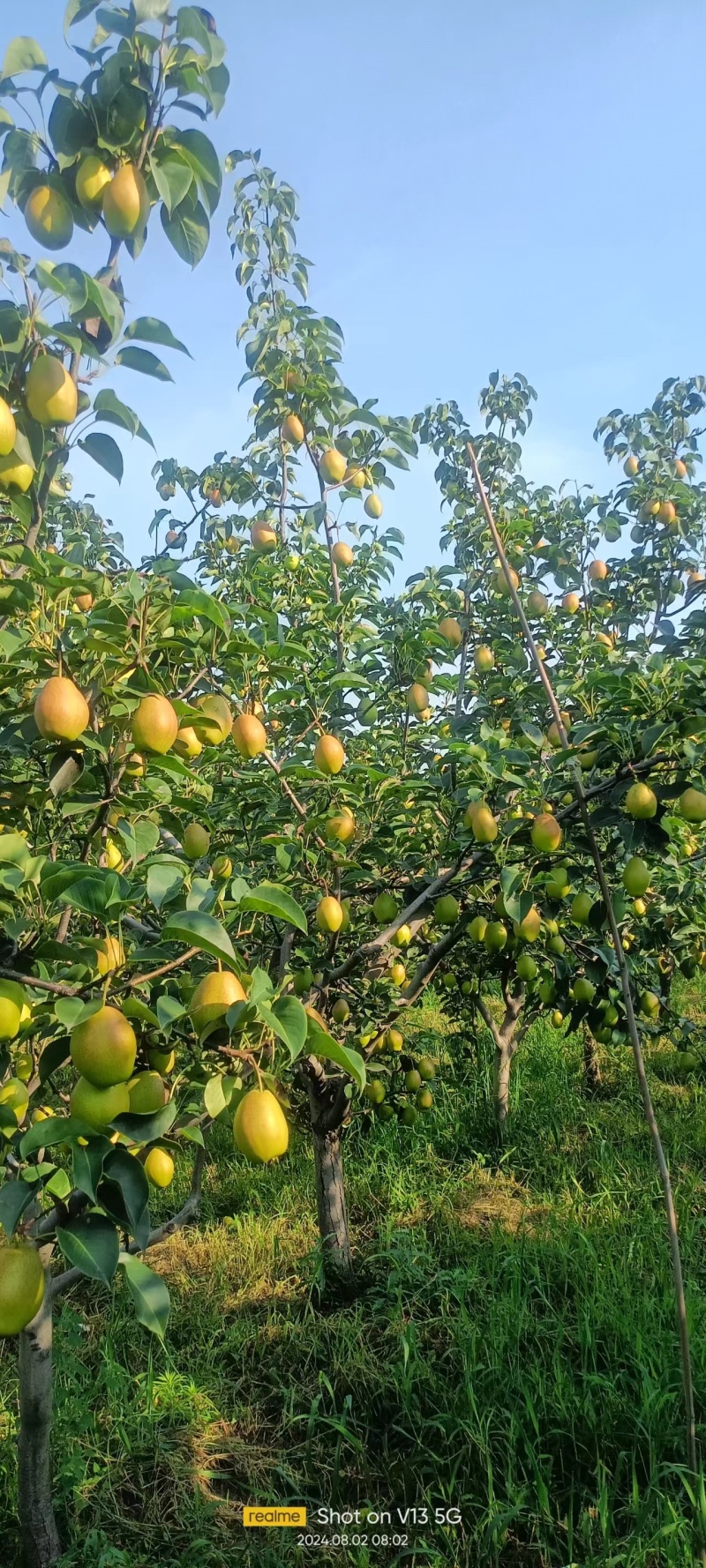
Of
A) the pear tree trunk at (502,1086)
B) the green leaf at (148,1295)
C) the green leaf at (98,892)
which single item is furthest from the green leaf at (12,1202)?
the pear tree trunk at (502,1086)

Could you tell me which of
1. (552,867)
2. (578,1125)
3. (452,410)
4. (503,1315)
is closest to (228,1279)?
(503,1315)

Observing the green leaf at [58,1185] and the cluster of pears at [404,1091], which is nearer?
the green leaf at [58,1185]

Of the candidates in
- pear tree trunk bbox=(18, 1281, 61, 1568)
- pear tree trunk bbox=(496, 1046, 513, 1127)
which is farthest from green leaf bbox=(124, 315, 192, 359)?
pear tree trunk bbox=(496, 1046, 513, 1127)

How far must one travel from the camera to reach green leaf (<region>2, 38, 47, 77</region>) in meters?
1.07

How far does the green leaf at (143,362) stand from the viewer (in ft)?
3.83

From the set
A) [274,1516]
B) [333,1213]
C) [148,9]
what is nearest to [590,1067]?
[333,1213]

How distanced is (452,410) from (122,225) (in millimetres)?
3066

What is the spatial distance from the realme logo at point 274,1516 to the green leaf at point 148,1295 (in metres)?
1.47

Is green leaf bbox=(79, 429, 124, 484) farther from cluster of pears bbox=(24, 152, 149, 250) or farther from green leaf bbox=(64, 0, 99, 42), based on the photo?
green leaf bbox=(64, 0, 99, 42)

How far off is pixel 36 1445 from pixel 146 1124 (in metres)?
1.34

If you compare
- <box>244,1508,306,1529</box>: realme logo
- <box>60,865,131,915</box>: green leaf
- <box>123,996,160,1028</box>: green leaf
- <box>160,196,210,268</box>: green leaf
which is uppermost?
<box>160,196,210,268</box>: green leaf

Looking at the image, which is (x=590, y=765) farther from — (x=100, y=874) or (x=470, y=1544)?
(x=470, y=1544)

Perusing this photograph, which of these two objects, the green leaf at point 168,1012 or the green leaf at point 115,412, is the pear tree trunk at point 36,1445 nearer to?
the green leaf at point 168,1012

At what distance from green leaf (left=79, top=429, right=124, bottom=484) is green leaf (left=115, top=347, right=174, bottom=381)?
0.11 metres
